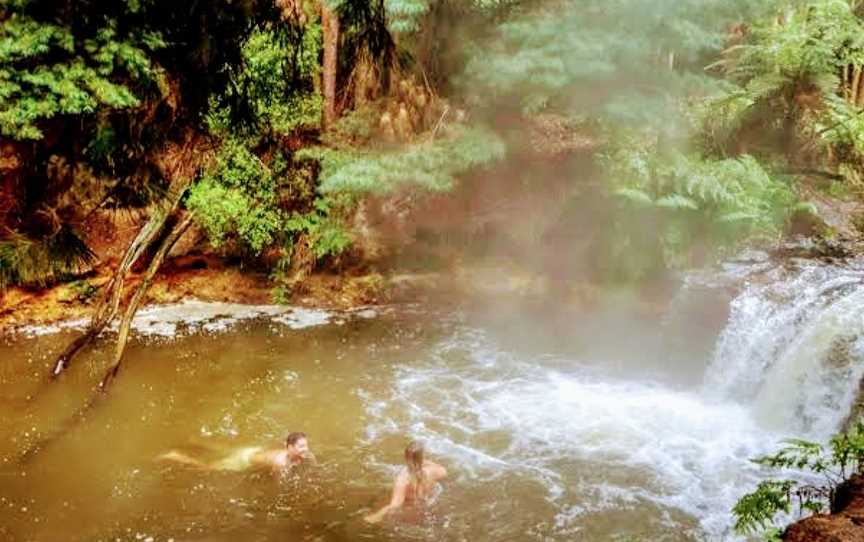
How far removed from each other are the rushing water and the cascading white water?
25 millimetres

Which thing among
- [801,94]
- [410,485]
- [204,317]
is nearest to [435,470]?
[410,485]

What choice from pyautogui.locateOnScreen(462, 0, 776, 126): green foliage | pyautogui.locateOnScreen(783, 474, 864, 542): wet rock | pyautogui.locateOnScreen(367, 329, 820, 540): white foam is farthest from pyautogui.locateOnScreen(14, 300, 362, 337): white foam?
pyautogui.locateOnScreen(783, 474, 864, 542): wet rock

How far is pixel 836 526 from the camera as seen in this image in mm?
3078

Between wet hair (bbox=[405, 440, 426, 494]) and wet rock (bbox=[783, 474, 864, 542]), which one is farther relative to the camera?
wet hair (bbox=[405, 440, 426, 494])

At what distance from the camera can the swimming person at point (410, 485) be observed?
5.83m

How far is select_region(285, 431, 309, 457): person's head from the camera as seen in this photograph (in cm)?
639

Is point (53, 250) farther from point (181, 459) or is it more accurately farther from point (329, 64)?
point (329, 64)

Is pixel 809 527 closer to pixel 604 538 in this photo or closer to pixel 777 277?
pixel 604 538

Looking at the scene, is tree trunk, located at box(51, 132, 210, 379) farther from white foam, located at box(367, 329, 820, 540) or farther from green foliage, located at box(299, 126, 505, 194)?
white foam, located at box(367, 329, 820, 540)

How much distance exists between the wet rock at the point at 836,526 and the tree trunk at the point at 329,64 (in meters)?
9.21

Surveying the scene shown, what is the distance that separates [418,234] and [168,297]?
13.7ft

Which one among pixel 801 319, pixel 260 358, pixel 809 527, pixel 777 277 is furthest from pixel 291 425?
pixel 777 277

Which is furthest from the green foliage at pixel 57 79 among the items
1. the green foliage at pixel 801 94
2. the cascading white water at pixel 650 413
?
the green foliage at pixel 801 94

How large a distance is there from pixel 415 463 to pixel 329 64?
726 centimetres
